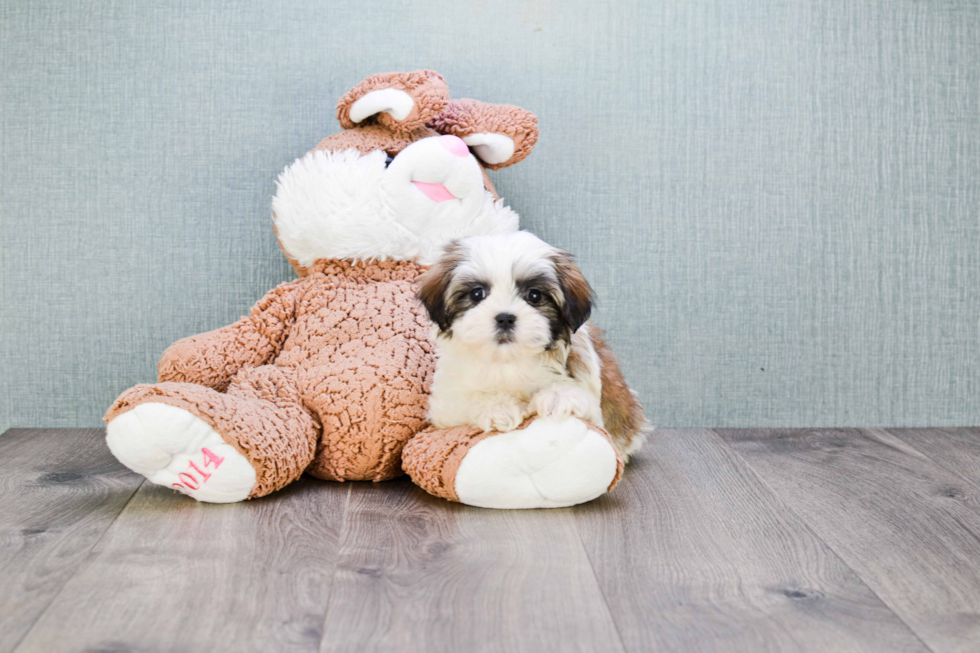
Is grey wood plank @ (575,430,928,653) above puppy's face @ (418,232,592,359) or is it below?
below

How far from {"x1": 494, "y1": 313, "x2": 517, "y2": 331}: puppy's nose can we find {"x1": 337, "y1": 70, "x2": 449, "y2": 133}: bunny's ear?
58 cm

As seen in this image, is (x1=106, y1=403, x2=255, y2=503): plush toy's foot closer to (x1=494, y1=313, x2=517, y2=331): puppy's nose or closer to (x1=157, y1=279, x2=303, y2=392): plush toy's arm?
(x1=157, y1=279, x2=303, y2=392): plush toy's arm

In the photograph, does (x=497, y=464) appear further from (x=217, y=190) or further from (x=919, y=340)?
(x=919, y=340)

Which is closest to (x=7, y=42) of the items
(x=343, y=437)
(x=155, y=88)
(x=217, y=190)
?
(x=155, y=88)

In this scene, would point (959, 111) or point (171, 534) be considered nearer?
point (171, 534)

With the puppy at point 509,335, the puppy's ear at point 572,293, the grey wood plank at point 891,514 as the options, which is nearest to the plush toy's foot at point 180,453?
the puppy at point 509,335

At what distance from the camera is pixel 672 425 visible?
7.04ft

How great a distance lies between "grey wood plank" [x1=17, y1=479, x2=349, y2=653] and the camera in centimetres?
105

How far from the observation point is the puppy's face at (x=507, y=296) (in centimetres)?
138

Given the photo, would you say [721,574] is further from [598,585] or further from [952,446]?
[952,446]

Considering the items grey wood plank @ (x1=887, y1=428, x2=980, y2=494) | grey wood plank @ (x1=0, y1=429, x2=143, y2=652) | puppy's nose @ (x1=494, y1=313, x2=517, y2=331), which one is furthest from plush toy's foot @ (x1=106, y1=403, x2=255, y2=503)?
grey wood plank @ (x1=887, y1=428, x2=980, y2=494)

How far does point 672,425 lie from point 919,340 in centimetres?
67

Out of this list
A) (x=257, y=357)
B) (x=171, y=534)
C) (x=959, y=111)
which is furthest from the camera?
(x=959, y=111)

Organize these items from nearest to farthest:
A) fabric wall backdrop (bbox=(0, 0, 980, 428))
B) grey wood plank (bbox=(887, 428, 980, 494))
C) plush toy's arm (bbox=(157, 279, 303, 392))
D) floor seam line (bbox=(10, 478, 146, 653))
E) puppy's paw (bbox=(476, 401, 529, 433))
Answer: floor seam line (bbox=(10, 478, 146, 653)), puppy's paw (bbox=(476, 401, 529, 433)), plush toy's arm (bbox=(157, 279, 303, 392)), grey wood plank (bbox=(887, 428, 980, 494)), fabric wall backdrop (bbox=(0, 0, 980, 428))
